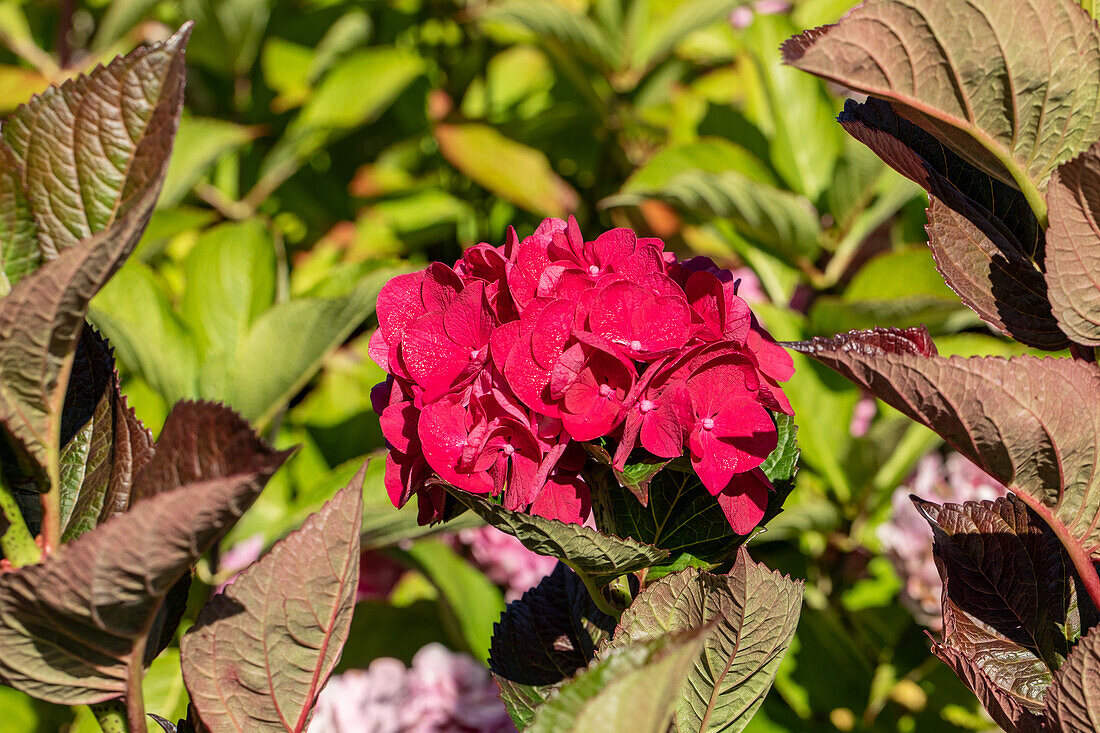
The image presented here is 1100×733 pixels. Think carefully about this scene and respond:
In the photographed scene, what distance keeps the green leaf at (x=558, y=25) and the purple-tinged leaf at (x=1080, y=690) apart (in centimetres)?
114

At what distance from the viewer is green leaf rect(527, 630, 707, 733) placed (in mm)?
330

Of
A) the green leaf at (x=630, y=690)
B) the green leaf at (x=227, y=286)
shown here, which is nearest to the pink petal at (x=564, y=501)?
the green leaf at (x=630, y=690)

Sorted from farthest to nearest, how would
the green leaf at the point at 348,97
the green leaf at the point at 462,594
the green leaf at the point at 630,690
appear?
the green leaf at the point at 348,97, the green leaf at the point at 462,594, the green leaf at the point at 630,690

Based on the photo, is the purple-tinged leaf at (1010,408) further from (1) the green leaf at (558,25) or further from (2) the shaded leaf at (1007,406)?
(1) the green leaf at (558,25)

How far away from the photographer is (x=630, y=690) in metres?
0.33

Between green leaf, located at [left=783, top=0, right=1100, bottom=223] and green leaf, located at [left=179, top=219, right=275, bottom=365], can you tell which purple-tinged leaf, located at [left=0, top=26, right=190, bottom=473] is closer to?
green leaf, located at [left=783, top=0, right=1100, bottom=223]

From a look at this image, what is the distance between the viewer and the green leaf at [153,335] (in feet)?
3.42

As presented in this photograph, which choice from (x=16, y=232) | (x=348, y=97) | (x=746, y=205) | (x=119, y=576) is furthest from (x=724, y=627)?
(x=348, y=97)

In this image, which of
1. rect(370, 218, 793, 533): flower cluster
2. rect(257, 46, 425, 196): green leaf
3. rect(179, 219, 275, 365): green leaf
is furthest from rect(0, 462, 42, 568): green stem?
rect(257, 46, 425, 196): green leaf

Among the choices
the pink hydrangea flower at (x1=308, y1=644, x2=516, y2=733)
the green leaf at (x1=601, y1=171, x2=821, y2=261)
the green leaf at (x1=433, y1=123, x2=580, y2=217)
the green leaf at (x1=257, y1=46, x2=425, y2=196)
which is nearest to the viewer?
the pink hydrangea flower at (x1=308, y1=644, x2=516, y2=733)

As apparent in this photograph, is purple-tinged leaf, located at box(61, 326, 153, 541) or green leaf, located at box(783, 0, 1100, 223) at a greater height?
green leaf, located at box(783, 0, 1100, 223)

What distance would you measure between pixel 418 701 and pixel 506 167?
0.82 m

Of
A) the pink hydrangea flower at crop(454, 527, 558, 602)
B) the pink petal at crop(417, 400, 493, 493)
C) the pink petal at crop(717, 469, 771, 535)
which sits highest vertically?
the pink petal at crop(417, 400, 493, 493)

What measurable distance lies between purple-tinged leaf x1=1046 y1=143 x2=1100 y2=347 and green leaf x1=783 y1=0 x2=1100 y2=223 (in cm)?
4
